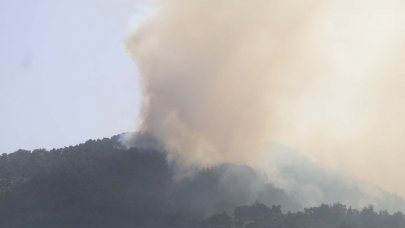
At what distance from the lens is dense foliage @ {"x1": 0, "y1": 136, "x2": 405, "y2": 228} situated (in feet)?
445

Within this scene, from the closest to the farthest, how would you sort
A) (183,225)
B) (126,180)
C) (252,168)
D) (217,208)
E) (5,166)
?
(183,225)
(217,208)
(126,180)
(252,168)
(5,166)

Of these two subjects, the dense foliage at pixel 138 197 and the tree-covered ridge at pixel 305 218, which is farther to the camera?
the dense foliage at pixel 138 197

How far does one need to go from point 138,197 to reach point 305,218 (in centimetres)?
3395

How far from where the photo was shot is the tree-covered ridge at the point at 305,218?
426ft

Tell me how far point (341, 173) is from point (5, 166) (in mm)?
77113

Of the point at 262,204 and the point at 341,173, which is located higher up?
the point at 341,173

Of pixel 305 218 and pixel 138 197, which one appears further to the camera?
pixel 138 197

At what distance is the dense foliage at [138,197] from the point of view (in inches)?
5335

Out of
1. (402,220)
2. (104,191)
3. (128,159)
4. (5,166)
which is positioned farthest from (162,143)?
(402,220)

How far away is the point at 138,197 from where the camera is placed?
484 ft

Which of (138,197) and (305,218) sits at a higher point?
(138,197)

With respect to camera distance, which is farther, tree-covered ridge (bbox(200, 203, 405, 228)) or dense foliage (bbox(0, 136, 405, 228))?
dense foliage (bbox(0, 136, 405, 228))

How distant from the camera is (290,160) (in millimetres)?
176250

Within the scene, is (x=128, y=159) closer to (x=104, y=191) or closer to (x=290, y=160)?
(x=104, y=191)
